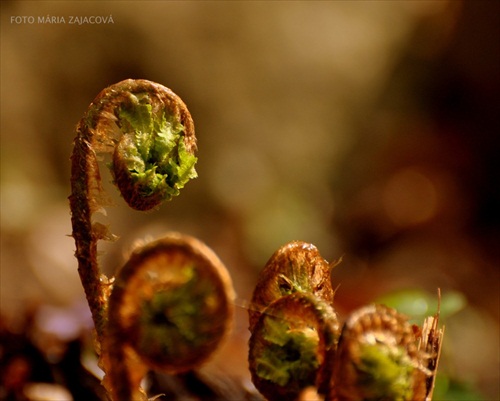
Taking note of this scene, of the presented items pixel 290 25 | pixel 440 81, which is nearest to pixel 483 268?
pixel 440 81

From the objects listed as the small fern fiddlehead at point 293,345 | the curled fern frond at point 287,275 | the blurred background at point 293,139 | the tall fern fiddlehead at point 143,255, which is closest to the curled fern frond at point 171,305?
the tall fern fiddlehead at point 143,255

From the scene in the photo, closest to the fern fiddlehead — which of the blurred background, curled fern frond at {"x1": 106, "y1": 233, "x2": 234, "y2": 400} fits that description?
curled fern frond at {"x1": 106, "y1": 233, "x2": 234, "y2": 400}

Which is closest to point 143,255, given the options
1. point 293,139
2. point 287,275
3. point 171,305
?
point 171,305

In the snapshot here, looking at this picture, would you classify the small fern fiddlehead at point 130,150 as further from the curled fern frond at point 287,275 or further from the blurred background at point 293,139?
the blurred background at point 293,139

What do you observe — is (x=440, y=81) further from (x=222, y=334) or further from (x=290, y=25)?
(x=222, y=334)

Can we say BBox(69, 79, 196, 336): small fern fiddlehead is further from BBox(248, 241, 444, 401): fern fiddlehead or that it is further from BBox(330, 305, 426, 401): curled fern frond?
BBox(330, 305, 426, 401): curled fern frond

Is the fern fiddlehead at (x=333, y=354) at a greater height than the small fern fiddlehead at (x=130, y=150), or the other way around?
the small fern fiddlehead at (x=130, y=150)

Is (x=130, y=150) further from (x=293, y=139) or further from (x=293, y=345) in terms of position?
(x=293, y=139)
